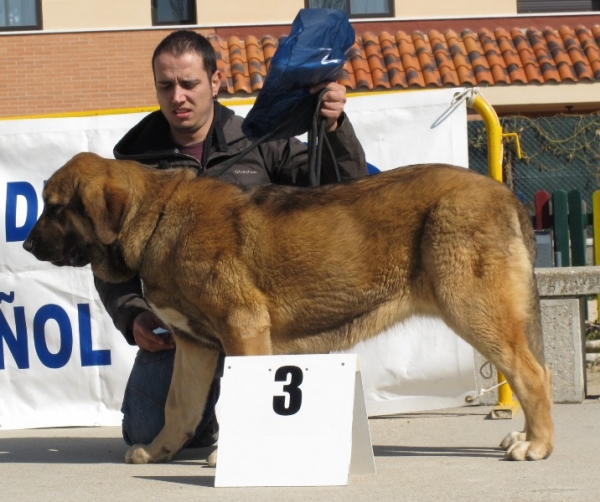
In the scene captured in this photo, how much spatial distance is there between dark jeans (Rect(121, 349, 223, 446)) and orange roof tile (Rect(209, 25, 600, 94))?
1086 cm

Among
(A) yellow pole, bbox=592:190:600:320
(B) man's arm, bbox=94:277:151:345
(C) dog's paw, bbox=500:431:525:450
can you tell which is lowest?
(C) dog's paw, bbox=500:431:525:450

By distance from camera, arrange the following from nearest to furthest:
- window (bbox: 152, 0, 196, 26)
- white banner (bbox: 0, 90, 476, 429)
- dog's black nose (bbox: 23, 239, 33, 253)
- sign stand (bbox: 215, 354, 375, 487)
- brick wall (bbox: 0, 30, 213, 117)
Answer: sign stand (bbox: 215, 354, 375, 487), dog's black nose (bbox: 23, 239, 33, 253), white banner (bbox: 0, 90, 476, 429), brick wall (bbox: 0, 30, 213, 117), window (bbox: 152, 0, 196, 26)

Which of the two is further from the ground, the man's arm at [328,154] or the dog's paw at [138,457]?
the man's arm at [328,154]

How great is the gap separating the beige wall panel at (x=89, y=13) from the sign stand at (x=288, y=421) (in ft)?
46.0

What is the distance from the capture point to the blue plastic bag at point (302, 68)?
519 cm

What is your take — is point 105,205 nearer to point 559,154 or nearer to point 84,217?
point 84,217

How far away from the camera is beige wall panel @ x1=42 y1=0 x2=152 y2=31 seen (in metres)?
17.6

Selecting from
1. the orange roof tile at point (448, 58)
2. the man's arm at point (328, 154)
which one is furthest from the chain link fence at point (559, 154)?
the man's arm at point (328, 154)

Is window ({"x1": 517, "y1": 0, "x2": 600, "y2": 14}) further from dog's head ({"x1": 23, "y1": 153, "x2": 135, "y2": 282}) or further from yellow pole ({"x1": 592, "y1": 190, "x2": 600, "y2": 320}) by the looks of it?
dog's head ({"x1": 23, "y1": 153, "x2": 135, "y2": 282})

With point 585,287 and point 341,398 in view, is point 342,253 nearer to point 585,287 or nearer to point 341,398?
point 341,398

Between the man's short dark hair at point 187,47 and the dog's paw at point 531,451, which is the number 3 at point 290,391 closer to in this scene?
the dog's paw at point 531,451

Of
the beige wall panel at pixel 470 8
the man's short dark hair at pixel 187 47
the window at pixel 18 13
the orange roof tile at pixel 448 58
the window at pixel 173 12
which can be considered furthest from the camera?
the window at pixel 173 12

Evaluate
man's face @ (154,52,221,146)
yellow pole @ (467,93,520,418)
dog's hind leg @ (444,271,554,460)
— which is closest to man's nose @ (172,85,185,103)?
man's face @ (154,52,221,146)

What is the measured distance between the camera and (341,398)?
14.7 feet
